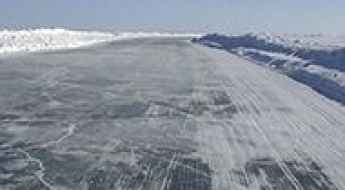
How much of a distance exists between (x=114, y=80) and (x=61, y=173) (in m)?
12.9

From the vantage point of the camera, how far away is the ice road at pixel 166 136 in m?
8.77

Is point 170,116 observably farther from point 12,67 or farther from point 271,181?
point 12,67

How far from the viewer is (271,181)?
8773 mm

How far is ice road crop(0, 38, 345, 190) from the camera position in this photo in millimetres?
8766

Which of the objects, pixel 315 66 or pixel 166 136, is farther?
pixel 315 66

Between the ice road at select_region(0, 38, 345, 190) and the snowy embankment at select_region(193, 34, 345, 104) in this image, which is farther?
the snowy embankment at select_region(193, 34, 345, 104)

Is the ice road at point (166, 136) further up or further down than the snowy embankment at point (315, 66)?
further up

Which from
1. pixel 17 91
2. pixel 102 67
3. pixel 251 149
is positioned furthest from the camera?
pixel 102 67

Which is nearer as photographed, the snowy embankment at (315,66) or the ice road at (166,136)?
the ice road at (166,136)

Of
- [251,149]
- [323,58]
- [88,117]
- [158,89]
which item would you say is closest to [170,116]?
[88,117]

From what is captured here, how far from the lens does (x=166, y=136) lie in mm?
11734

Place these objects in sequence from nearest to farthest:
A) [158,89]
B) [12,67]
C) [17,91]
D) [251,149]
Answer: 1. [251,149]
2. [17,91]
3. [158,89]
4. [12,67]

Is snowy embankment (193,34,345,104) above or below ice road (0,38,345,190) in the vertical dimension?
below

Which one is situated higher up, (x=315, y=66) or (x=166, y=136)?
(x=166, y=136)
